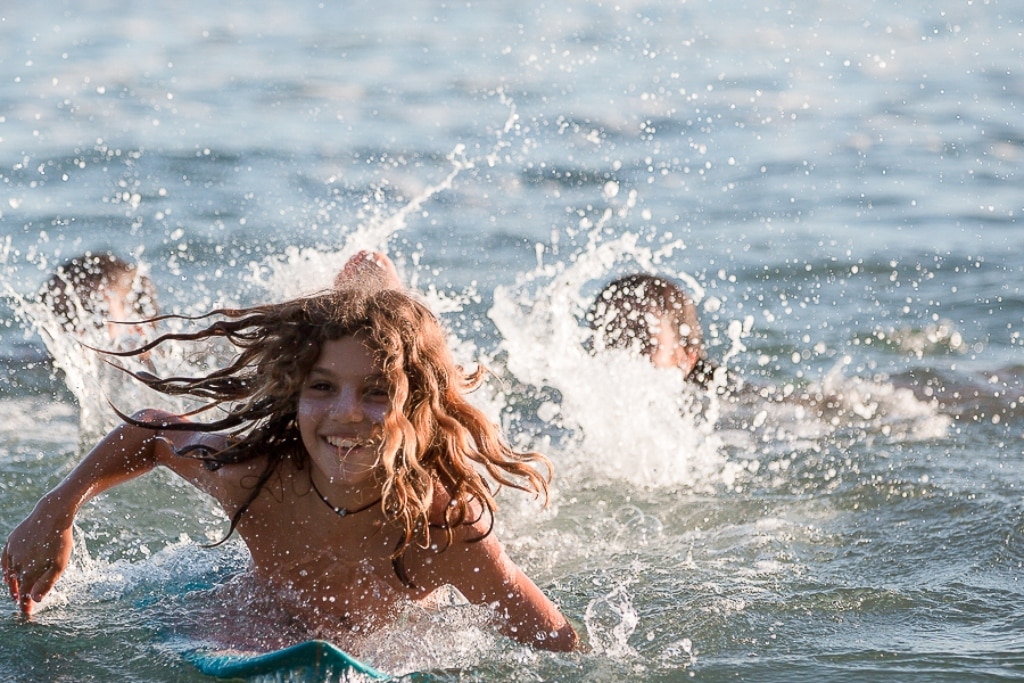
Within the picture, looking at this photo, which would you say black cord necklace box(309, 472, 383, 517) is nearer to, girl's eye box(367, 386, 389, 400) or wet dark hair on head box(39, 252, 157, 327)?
girl's eye box(367, 386, 389, 400)

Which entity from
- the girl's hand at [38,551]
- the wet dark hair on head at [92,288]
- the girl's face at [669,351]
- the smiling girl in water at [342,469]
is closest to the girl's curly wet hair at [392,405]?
the smiling girl in water at [342,469]

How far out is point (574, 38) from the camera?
13.5 m

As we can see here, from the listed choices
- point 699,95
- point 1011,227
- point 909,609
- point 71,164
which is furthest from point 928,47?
point 909,609

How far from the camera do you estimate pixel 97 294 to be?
21.5ft

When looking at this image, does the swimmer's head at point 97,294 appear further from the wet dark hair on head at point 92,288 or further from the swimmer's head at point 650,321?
the swimmer's head at point 650,321

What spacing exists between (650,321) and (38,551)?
329 centimetres

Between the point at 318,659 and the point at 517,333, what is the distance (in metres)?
2.89

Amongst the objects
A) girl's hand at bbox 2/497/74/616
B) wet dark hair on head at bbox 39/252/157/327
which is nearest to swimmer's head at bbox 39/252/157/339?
wet dark hair on head at bbox 39/252/157/327

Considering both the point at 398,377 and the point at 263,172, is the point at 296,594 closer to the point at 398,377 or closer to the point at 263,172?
the point at 398,377

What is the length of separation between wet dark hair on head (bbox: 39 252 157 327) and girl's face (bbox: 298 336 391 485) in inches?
119

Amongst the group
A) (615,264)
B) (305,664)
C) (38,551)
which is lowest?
(305,664)

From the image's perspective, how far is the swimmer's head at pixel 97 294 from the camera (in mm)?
6371

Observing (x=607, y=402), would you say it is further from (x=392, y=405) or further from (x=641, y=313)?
(x=392, y=405)

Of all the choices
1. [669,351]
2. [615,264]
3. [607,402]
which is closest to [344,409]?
[607,402]
